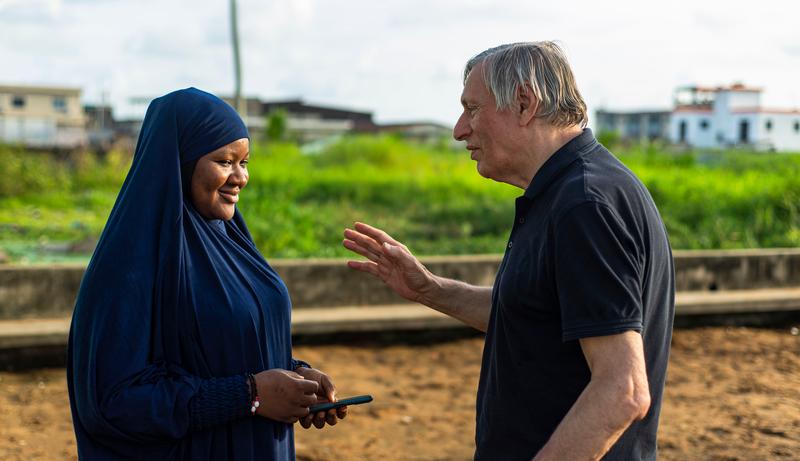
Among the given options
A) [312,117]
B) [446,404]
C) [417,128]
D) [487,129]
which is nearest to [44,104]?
[312,117]

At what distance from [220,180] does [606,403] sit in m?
1.08

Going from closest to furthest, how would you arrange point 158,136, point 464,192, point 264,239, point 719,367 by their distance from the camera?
point 158,136, point 719,367, point 264,239, point 464,192

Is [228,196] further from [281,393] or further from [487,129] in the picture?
[487,129]

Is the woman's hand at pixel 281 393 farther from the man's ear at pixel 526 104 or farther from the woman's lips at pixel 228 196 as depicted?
the man's ear at pixel 526 104

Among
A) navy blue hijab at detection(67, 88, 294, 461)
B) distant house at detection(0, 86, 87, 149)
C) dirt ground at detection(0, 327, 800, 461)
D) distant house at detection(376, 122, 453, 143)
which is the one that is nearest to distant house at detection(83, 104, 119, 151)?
distant house at detection(0, 86, 87, 149)

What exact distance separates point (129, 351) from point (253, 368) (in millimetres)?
337

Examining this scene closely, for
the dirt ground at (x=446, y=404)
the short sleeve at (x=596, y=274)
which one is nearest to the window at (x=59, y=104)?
the dirt ground at (x=446, y=404)

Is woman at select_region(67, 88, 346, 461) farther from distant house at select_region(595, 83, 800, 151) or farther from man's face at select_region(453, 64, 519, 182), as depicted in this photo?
distant house at select_region(595, 83, 800, 151)

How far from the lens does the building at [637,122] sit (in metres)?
53.8

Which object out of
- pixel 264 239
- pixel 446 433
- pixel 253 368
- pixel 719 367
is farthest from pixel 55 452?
pixel 264 239

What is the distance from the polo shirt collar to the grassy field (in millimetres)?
7582

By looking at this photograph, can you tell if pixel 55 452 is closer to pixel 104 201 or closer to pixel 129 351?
pixel 129 351

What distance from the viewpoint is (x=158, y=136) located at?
2.16 meters

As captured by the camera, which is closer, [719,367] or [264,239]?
[719,367]
